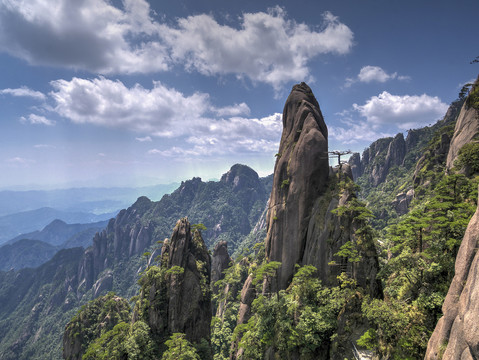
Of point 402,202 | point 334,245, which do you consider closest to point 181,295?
point 334,245

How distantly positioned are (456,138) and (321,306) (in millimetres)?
29524

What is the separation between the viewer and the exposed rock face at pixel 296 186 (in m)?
31.2

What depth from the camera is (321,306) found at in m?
22.9

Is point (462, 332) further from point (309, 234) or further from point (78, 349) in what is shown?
point (78, 349)

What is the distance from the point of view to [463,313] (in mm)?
10055

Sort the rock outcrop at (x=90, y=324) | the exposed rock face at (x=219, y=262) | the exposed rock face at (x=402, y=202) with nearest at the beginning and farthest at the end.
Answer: the rock outcrop at (x=90, y=324), the exposed rock face at (x=402, y=202), the exposed rock face at (x=219, y=262)

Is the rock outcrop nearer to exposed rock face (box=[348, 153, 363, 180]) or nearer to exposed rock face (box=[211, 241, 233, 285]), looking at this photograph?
exposed rock face (box=[211, 241, 233, 285])

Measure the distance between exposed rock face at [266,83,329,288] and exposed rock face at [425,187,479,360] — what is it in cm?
1927

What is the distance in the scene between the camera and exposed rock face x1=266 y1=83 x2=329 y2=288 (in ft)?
103


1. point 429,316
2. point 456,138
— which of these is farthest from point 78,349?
point 456,138

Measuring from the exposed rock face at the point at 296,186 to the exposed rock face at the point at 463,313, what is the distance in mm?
19271

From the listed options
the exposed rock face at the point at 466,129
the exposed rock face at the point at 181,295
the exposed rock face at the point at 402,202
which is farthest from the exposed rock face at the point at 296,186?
the exposed rock face at the point at 402,202

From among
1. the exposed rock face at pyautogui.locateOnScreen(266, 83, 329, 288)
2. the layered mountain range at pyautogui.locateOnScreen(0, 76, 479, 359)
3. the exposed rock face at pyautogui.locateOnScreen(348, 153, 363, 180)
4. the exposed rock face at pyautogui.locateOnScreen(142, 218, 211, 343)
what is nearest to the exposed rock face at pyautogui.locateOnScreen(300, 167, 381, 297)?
the layered mountain range at pyautogui.locateOnScreen(0, 76, 479, 359)

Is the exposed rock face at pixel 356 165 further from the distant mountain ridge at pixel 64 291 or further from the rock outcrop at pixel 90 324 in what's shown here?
the rock outcrop at pixel 90 324
